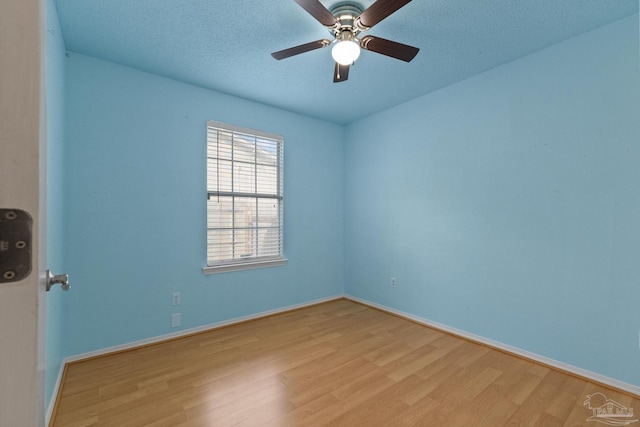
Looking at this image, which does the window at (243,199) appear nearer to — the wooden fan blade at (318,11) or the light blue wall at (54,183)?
the light blue wall at (54,183)

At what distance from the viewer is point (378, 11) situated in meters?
1.59

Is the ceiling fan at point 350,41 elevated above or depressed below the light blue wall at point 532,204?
above

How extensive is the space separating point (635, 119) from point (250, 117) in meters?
3.35

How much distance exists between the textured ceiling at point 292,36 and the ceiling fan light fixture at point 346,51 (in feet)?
0.94

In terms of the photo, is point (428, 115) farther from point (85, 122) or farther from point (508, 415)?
point (85, 122)

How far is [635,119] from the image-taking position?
1951 mm

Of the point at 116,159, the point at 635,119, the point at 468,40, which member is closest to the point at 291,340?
the point at 116,159

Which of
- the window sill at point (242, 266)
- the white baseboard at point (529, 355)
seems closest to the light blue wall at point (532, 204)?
the white baseboard at point (529, 355)

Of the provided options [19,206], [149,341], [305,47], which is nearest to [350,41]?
[305,47]

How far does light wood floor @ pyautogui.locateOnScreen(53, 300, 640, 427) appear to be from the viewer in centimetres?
171

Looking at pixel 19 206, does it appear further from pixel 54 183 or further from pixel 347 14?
pixel 347 14

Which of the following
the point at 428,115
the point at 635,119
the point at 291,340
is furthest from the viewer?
the point at 428,115

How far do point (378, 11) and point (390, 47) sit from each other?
0.33m

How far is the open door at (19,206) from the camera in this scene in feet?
1.34
